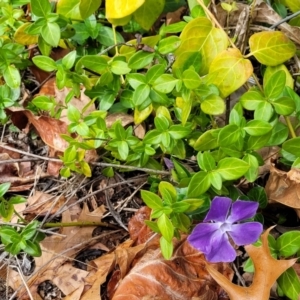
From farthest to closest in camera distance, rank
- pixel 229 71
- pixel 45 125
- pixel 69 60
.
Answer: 1. pixel 45 125
2. pixel 69 60
3. pixel 229 71

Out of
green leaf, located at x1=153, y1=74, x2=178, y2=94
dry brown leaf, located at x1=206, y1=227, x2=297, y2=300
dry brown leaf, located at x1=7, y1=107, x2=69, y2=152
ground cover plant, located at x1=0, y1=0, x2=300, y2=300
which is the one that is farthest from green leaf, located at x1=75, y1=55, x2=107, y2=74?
dry brown leaf, located at x1=206, y1=227, x2=297, y2=300

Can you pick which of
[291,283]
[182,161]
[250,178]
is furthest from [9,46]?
[291,283]

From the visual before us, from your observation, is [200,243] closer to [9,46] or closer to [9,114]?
[9,46]

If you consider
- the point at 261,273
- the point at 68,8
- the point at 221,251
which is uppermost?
the point at 68,8

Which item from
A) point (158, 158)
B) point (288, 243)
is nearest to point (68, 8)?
point (158, 158)

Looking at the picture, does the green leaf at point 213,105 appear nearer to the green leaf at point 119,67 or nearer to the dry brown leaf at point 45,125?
the green leaf at point 119,67

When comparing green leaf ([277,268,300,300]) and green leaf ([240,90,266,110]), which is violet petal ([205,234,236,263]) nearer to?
green leaf ([277,268,300,300])

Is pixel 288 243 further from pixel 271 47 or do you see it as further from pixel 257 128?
pixel 271 47

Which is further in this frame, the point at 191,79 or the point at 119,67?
the point at 119,67
